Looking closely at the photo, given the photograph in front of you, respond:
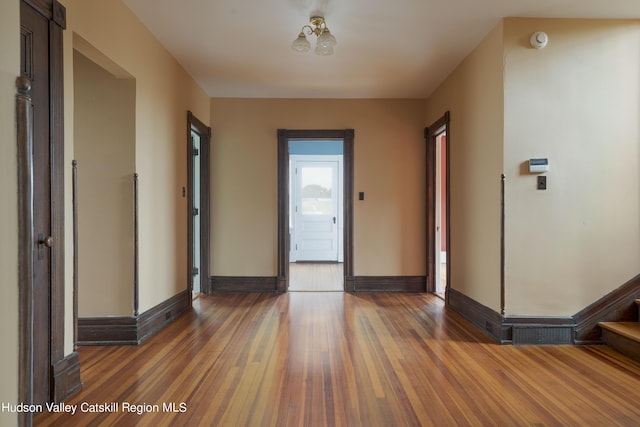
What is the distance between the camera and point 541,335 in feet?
9.62

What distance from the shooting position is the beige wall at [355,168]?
4984mm

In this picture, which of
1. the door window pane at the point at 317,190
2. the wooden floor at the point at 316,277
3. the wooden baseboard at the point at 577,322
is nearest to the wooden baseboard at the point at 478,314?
the wooden baseboard at the point at 577,322

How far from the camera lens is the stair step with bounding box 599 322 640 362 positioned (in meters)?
2.60

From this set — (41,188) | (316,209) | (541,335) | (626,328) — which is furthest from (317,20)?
(316,209)

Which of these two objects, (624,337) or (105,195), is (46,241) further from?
(624,337)

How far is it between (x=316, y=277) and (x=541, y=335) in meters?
3.64

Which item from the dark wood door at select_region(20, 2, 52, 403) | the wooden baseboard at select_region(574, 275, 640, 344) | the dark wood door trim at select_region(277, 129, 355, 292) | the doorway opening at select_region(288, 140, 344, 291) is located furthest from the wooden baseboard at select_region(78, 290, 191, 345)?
the doorway opening at select_region(288, 140, 344, 291)

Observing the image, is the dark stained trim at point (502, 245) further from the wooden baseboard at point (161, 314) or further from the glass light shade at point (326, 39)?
the wooden baseboard at point (161, 314)

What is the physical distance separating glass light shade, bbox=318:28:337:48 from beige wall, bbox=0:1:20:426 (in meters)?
2.13

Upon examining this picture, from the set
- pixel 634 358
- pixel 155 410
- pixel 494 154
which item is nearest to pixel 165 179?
pixel 155 410

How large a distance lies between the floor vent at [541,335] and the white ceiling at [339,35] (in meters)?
2.45

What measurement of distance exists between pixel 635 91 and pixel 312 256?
19.4 ft

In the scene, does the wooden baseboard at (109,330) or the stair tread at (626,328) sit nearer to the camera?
the stair tread at (626,328)

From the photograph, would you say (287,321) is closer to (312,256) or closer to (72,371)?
(72,371)
